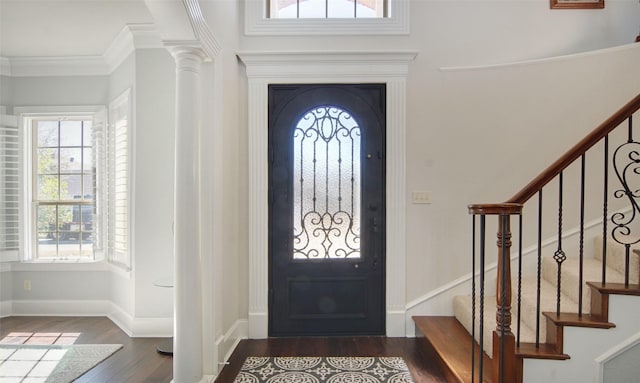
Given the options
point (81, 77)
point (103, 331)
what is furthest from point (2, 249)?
point (81, 77)

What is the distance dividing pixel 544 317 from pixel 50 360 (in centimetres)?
376

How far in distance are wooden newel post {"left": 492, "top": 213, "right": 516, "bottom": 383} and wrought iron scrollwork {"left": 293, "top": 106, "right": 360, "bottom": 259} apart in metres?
1.43

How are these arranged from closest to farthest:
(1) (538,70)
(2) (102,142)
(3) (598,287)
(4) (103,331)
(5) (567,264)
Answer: (3) (598,287), (5) (567,264), (1) (538,70), (4) (103,331), (2) (102,142)

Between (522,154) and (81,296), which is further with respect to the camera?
(81,296)

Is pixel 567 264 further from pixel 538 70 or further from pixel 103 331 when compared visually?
pixel 103 331

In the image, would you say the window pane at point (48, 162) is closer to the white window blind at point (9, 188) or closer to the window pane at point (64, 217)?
the white window blind at point (9, 188)

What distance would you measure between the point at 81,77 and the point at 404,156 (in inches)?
143

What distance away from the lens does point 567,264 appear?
2736mm

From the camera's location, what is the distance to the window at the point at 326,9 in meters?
3.31

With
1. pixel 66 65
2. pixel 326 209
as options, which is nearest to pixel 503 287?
pixel 326 209

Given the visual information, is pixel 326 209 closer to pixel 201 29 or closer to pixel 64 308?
pixel 201 29

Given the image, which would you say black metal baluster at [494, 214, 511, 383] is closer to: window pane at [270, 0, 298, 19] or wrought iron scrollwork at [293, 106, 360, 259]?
wrought iron scrollwork at [293, 106, 360, 259]

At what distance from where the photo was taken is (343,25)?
3.17 metres

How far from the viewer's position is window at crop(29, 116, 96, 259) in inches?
155
